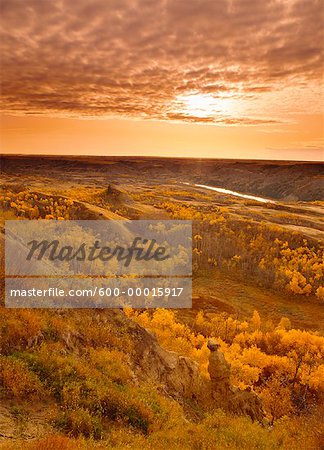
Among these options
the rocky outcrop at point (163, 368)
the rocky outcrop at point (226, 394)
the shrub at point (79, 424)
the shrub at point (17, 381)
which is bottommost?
the rocky outcrop at point (226, 394)

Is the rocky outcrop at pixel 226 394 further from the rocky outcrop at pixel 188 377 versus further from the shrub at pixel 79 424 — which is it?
the shrub at pixel 79 424

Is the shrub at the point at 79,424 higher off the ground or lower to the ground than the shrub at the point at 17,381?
lower

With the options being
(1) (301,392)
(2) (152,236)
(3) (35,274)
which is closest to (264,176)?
(2) (152,236)

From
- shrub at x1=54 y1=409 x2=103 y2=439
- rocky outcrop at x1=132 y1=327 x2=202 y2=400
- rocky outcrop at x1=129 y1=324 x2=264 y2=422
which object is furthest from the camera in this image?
rocky outcrop at x1=129 y1=324 x2=264 y2=422

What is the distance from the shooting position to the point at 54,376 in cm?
882

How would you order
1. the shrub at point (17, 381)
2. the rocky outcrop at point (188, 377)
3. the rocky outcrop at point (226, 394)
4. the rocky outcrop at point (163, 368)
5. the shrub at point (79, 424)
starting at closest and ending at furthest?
the shrub at point (79, 424), the shrub at point (17, 381), the rocky outcrop at point (163, 368), the rocky outcrop at point (188, 377), the rocky outcrop at point (226, 394)

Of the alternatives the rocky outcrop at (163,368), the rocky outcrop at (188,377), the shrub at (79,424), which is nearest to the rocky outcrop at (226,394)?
the rocky outcrop at (188,377)

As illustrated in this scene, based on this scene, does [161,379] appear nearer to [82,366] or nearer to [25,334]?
[82,366]

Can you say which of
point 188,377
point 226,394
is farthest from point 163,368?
point 226,394

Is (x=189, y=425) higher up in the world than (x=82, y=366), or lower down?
lower down

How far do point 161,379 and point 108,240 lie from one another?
2798 cm

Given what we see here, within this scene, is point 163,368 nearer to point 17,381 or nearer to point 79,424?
point 79,424

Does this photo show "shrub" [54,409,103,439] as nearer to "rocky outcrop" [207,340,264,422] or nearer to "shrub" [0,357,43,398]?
"shrub" [0,357,43,398]

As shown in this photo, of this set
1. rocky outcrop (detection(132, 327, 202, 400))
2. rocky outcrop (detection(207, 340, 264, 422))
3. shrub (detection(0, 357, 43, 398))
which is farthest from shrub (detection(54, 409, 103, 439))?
rocky outcrop (detection(207, 340, 264, 422))
